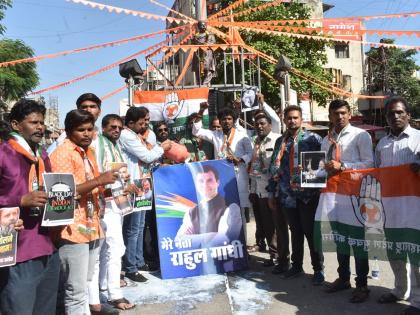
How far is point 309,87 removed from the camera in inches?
774

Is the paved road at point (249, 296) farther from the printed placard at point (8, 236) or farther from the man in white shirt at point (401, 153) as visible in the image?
the printed placard at point (8, 236)

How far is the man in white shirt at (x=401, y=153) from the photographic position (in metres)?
3.40

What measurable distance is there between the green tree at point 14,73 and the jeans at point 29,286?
16.3m

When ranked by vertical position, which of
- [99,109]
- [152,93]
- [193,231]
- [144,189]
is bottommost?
[193,231]

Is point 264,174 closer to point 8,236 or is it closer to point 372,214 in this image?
point 372,214

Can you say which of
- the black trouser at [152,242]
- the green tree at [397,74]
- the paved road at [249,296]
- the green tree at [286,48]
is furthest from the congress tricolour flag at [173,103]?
the green tree at [397,74]

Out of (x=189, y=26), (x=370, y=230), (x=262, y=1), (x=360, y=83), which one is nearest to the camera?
(x=370, y=230)

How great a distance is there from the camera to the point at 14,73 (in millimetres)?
17531

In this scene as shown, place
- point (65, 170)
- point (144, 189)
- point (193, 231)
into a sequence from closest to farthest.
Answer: point (65, 170)
point (144, 189)
point (193, 231)

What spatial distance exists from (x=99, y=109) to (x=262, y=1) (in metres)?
17.5

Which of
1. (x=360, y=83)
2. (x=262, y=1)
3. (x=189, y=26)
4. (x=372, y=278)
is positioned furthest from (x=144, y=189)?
(x=360, y=83)

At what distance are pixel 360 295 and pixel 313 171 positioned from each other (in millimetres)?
1235

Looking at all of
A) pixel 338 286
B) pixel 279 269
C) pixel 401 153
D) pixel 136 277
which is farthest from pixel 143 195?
pixel 401 153

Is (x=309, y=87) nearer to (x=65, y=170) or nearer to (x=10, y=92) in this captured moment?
(x=10, y=92)
